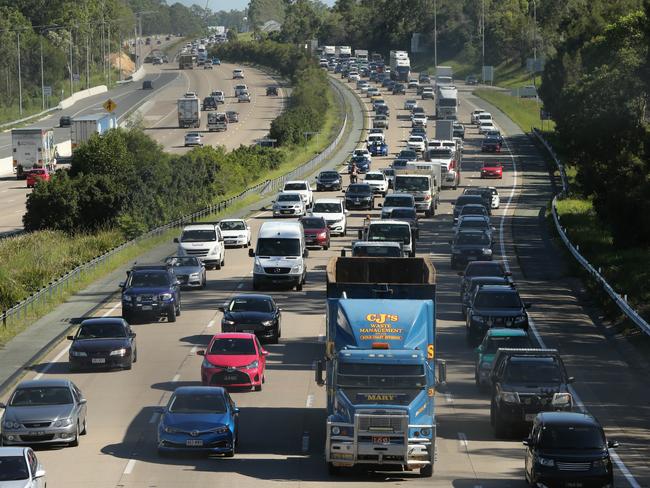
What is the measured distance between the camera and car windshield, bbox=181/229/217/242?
194 ft

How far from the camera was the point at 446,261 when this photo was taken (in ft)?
205

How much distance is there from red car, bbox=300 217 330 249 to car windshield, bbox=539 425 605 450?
39.5 metres

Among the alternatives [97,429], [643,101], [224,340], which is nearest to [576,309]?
[224,340]

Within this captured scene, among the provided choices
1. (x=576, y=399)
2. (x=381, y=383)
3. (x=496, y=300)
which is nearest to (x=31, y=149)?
(x=496, y=300)

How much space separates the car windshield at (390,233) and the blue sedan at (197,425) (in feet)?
89.5

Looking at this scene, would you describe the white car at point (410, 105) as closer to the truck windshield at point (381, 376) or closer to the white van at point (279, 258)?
the white van at point (279, 258)

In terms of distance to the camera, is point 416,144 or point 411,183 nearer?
point 411,183

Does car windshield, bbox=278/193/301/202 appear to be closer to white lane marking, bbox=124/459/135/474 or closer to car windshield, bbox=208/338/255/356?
car windshield, bbox=208/338/255/356

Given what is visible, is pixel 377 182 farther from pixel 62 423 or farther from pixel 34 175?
pixel 62 423

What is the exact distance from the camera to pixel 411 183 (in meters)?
79.6

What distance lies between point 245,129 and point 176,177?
64.2m

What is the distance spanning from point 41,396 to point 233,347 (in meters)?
7.33

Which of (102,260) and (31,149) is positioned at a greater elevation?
(31,149)

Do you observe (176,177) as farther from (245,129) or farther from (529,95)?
(529,95)
